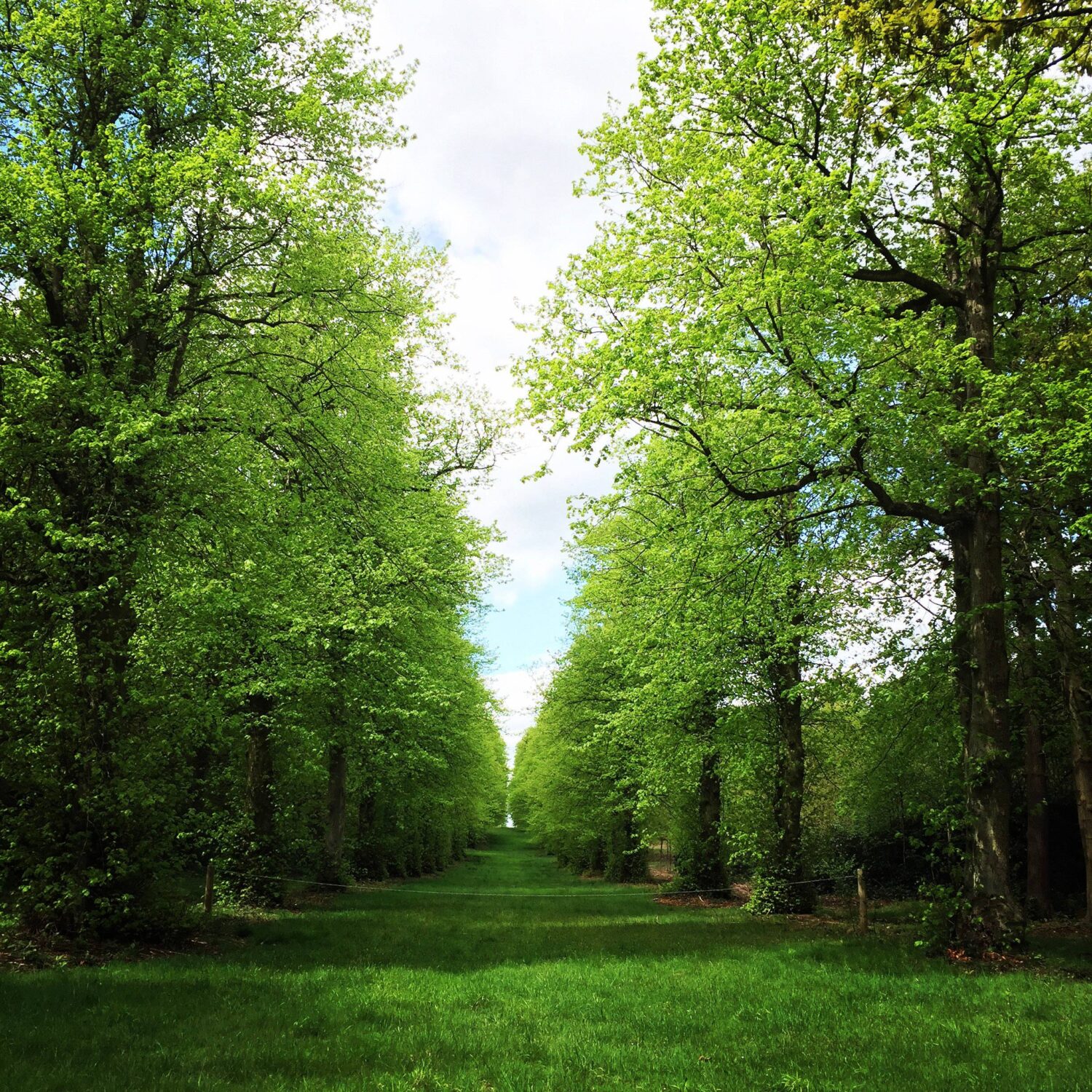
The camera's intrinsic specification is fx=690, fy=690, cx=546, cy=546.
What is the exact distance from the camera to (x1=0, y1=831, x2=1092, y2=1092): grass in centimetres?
579

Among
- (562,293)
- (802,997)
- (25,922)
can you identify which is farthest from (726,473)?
(25,922)

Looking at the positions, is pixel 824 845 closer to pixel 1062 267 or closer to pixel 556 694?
pixel 556 694

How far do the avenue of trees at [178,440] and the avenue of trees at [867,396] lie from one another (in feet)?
16.4

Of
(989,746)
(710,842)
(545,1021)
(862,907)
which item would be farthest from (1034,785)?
(545,1021)

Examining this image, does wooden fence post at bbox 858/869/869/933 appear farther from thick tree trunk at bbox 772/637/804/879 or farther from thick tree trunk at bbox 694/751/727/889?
thick tree trunk at bbox 694/751/727/889

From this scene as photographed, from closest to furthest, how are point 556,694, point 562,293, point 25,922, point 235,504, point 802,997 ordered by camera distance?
point 802,997
point 25,922
point 235,504
point 562,293
point 556,694

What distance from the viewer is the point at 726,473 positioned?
12.0 m

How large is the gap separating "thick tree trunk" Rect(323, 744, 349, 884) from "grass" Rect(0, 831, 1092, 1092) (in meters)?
9.65

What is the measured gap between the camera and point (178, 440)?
991cm

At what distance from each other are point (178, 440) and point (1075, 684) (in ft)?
49.3

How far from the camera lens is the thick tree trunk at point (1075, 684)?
11.9m

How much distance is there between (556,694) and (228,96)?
2317 centimetres

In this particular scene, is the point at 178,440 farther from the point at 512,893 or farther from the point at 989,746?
the point at 512,893

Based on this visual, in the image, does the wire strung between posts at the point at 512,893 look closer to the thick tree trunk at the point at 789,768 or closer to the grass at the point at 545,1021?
the thick tree trunk at the point at 789,768
